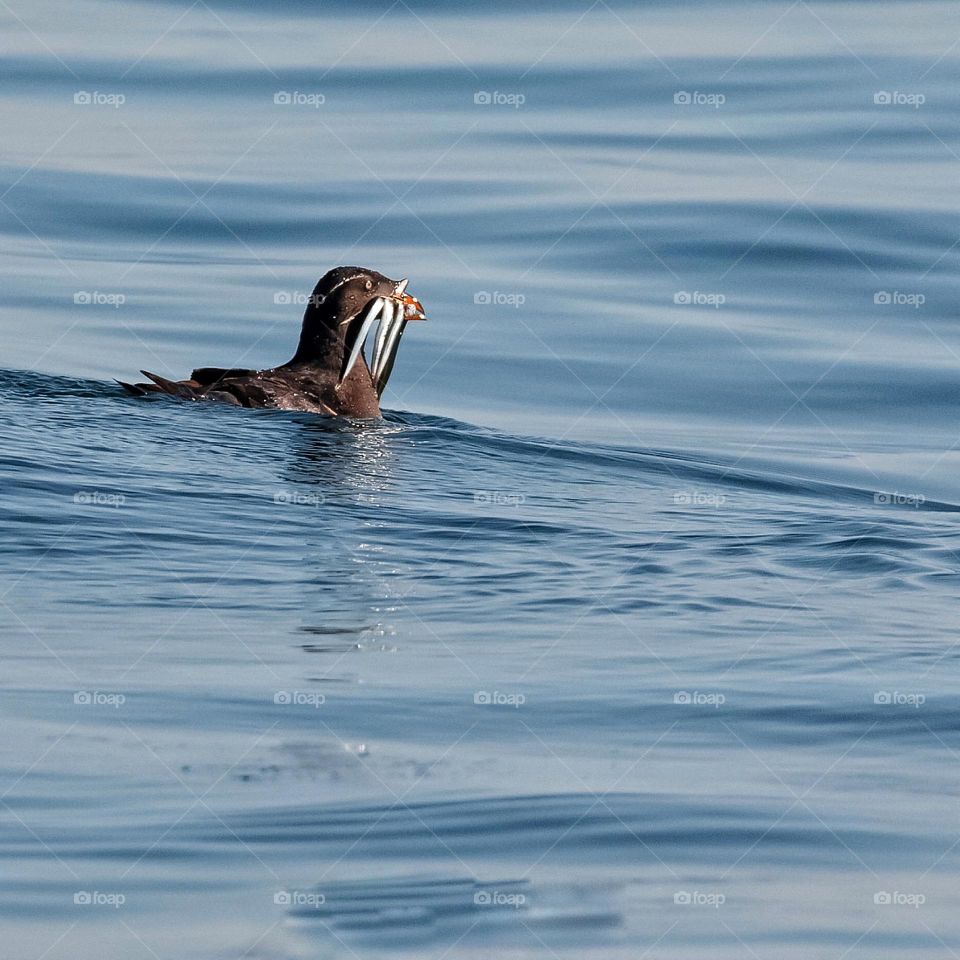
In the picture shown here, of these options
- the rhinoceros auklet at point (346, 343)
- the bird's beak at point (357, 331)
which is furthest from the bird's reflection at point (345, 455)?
the bird's beak at point (357, 331)

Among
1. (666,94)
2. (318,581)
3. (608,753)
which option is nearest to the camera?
(608,753)

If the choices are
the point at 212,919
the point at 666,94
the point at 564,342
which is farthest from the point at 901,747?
the point at 666,94

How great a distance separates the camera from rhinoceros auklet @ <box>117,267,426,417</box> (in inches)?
487

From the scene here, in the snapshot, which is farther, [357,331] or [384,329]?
[384,329]

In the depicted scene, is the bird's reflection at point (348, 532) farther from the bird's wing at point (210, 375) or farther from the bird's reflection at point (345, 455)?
the bird's wing at point (210, 375)

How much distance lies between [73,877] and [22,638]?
2250mm

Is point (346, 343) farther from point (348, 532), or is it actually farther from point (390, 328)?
point (348, 532)

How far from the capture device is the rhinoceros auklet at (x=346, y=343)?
12.4 metres

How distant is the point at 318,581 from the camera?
26.5 ft

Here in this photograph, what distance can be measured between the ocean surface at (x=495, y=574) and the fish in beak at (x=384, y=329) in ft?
1.12

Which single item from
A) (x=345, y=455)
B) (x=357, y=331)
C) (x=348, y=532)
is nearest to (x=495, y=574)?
(x=348, y=532)

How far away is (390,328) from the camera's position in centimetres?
1288

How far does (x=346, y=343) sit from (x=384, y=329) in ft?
1.13

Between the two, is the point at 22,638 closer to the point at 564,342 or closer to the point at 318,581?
the point at 318,581
